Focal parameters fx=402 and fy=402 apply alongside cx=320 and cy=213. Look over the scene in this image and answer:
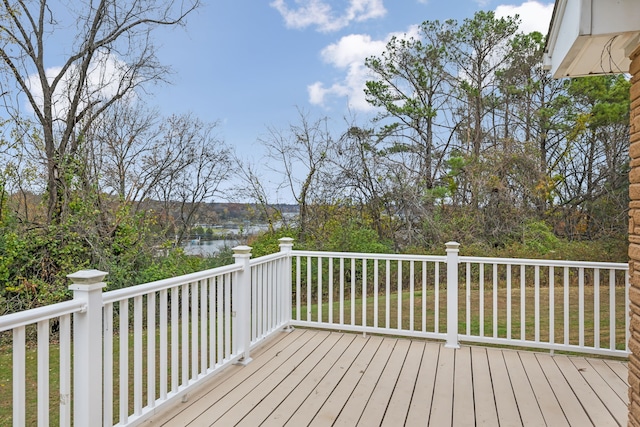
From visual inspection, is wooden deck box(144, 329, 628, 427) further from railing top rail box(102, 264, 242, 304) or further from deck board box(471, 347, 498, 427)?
railing top rail box(102, 264, 242, 304)

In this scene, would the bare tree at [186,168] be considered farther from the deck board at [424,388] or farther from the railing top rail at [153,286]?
the deck board at [424,388]

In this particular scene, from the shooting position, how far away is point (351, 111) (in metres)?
8.48

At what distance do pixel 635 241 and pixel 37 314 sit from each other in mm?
2864

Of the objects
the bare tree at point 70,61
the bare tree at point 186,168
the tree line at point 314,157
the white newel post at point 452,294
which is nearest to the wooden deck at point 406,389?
the white newel post at point 452,294

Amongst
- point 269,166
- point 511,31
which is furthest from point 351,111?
point 511,31

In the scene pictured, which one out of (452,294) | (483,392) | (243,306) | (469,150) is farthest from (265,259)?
(469,150)

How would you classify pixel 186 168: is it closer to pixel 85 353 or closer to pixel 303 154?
pixel 303 154

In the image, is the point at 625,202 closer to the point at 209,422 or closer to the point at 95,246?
the point at 209,422

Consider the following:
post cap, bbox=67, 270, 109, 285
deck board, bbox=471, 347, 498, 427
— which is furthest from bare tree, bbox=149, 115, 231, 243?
deck board, bbox=471, 347, 498, 427

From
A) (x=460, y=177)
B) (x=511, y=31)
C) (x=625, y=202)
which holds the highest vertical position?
(x=511, y=31)

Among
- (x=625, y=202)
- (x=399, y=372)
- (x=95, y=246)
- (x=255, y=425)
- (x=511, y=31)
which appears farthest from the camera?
(x=511, y=31)

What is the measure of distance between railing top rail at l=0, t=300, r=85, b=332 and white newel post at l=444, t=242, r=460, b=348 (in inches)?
124

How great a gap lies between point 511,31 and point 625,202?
439 centimetres

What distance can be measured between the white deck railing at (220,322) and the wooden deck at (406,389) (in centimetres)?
17
